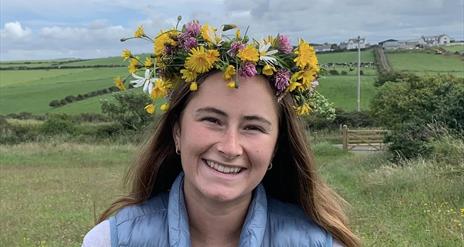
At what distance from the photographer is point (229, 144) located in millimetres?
1968

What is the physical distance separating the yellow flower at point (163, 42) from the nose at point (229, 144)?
399mm

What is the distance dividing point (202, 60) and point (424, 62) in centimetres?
6274

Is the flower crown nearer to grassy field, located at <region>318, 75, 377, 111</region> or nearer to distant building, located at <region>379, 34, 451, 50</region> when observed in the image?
grassy field, located at <region>318, 75, 377, 111</region>

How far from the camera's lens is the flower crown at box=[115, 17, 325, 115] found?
2.03 m

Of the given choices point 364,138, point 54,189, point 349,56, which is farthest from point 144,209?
point 349,56

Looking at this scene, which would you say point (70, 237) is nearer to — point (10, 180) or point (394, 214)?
point (394, 214)

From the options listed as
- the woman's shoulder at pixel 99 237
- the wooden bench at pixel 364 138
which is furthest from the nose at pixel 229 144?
the wooden bench at pixel 364 138

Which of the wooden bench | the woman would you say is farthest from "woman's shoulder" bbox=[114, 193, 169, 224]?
the wooden bench

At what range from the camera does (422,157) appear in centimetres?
1391

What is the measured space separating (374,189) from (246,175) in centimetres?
961

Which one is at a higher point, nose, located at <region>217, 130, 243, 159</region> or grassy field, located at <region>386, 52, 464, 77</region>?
nose, located at <region>217, 130, 243, 159</region>

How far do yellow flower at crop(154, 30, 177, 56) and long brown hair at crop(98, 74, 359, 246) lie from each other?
0.52ft

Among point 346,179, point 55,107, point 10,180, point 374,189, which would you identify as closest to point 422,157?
point 346,179

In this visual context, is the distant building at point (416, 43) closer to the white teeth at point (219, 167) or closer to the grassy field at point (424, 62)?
the grassy field at point (424, 62)
